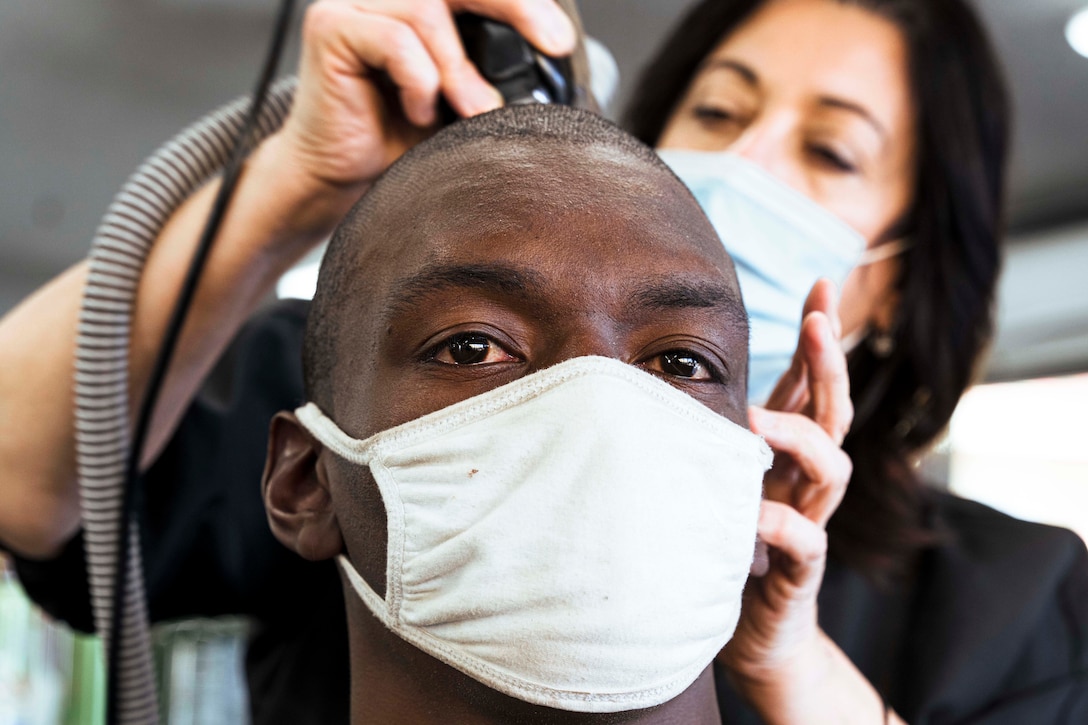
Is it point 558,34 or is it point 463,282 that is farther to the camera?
point 558,34

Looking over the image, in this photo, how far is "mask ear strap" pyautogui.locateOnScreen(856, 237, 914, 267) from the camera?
4.56ft

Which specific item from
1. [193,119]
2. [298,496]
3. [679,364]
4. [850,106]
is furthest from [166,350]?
[193,119]

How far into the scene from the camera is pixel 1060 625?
1251 mm

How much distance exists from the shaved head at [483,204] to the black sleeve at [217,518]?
1.67ft

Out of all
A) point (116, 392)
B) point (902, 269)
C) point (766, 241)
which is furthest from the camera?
point (902, 269)

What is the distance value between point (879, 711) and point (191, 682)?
130 inches

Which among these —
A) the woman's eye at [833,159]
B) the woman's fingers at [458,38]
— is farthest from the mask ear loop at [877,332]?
the woman's fingers at [458,38]

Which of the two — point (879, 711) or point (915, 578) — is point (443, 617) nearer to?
point (879, 711)

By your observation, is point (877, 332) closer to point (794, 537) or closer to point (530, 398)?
point (794, 537)

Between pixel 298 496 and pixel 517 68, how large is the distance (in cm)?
42

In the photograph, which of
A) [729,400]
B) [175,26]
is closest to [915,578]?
[729,400]

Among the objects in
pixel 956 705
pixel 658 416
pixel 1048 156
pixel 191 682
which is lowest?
pixel 191 682

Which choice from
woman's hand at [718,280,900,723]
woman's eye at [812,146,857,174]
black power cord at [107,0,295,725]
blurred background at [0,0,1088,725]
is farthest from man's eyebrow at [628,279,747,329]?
blurred background at [0,0,1088,725]

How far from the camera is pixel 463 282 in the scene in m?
0.68
